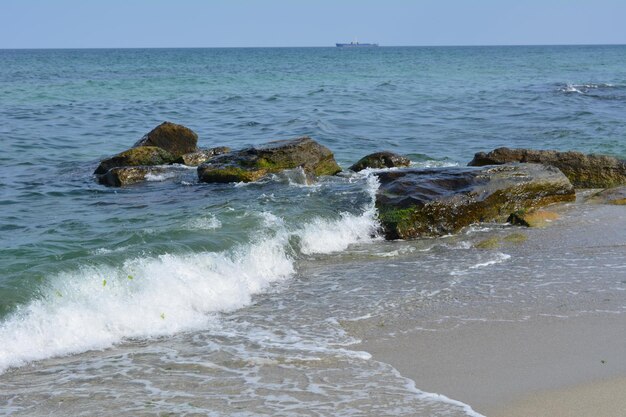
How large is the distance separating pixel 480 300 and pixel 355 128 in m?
15.6

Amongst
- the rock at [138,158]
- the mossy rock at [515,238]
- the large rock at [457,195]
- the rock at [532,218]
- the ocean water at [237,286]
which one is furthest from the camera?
the rock at [138,158]

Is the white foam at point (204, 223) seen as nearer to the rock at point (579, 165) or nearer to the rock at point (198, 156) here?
the rock at point (198, 156)

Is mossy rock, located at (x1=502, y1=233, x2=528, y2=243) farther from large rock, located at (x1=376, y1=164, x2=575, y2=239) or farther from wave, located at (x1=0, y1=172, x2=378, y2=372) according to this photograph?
wave, located at (x1=0, y1=172, x2=378, y2=372)

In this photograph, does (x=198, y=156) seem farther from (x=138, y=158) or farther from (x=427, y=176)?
(x=427, y=176)

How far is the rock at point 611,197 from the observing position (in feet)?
41.5

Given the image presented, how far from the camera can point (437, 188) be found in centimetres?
1162

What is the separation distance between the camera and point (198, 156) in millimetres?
16188

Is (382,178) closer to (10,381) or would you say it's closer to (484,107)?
(10,381)

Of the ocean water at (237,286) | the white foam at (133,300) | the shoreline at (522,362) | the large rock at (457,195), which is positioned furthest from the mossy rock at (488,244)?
the shoreline at (522,362)

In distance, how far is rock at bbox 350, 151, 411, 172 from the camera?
15422mm

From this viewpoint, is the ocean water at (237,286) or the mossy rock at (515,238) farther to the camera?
the mossy rock at (515,238)

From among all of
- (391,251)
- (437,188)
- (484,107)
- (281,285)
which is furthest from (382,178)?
(484,107)

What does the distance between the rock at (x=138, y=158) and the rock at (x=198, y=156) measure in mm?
219

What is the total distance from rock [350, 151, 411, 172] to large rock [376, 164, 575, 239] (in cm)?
264
